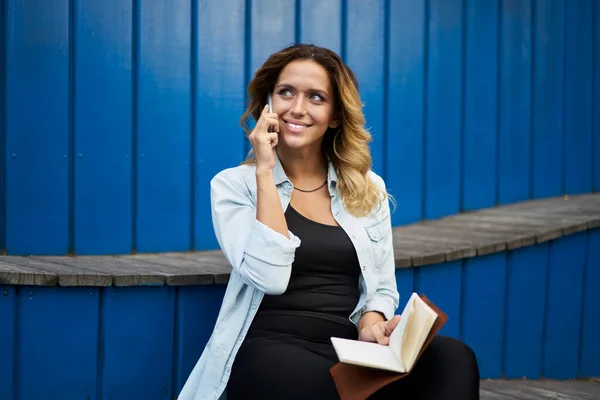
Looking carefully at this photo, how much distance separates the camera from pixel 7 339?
9.48ft

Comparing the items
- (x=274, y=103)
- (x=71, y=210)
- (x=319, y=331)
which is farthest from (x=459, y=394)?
(x=71, y=210)

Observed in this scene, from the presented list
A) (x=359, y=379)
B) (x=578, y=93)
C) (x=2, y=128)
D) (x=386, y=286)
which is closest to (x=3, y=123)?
(x=2, y=128)

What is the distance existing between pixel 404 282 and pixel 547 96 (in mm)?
1663

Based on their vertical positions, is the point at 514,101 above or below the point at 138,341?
above

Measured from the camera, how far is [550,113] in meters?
4.59

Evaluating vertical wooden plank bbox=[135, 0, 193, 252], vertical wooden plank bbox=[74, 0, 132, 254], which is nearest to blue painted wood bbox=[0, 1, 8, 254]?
vertical wooden plank bbox=[74, 0, 132, 254]

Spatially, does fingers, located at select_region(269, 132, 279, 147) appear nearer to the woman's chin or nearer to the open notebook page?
the woman's chin

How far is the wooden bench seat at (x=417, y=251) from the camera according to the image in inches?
114

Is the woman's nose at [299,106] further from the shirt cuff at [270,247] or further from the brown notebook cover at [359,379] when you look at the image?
the brown notebook cover at [359,379]

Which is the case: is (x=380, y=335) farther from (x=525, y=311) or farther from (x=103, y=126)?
(x=525, y=311)

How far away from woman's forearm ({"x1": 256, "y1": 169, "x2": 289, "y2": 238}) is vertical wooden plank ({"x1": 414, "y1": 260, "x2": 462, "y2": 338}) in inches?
47.6

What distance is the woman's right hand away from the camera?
252cm

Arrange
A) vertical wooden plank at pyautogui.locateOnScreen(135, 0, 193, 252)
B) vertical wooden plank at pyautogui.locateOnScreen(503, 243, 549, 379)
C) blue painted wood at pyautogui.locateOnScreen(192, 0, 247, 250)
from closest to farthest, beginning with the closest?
vertical wooden plank at pyautogui.locateOnScreen(135, 0, 193, 252), blue painted wood at pyautogui.locateOnScreen(192, 0, 247, 250), vertical wooden plank at pyautogui.locateOnScreen(503, 243, 549, 379)

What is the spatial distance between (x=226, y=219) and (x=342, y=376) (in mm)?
634
